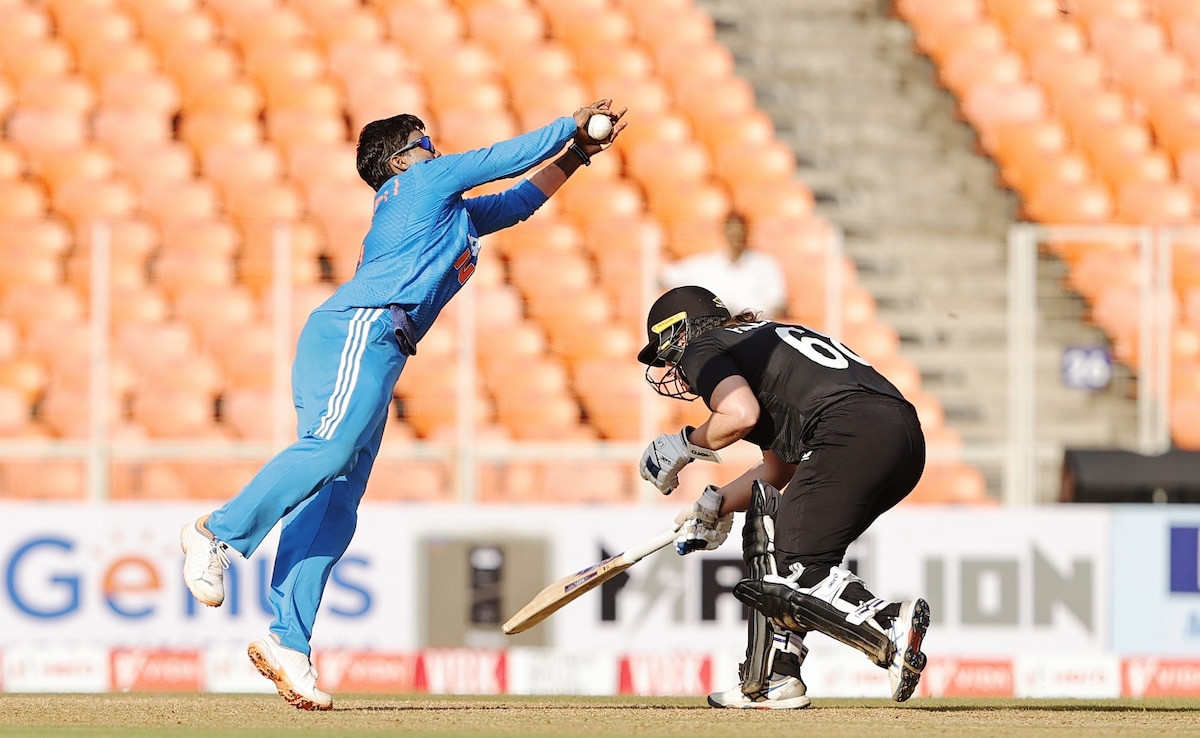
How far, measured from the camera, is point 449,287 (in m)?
6.66

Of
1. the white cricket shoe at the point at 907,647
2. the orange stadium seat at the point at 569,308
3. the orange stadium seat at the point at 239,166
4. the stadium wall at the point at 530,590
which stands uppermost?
the orange stadium seat at the point at 239,166

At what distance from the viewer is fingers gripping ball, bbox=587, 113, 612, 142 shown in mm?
6609

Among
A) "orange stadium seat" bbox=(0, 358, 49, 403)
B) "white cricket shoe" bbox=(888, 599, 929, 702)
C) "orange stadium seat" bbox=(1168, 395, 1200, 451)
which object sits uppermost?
"orange stadium seat" bbox=(0, 358, 49, 403)

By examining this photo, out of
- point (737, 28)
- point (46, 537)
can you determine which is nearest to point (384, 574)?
point (46, 537)

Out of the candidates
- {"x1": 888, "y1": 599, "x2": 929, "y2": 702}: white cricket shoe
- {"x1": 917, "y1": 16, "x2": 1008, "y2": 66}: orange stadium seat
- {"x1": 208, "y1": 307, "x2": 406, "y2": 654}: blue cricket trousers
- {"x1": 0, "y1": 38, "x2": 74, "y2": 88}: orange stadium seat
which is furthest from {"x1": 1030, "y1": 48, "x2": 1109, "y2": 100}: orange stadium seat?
{"x1": 208, "y1": 307, "x2": 406, "y2": 654}: blue cricket trousers

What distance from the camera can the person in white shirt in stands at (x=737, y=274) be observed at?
11.2 metres

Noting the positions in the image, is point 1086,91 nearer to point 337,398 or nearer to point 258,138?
point 258,138

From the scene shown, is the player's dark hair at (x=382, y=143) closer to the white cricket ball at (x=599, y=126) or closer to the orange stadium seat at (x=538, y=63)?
the white cricket ball at (x=599, y=126)

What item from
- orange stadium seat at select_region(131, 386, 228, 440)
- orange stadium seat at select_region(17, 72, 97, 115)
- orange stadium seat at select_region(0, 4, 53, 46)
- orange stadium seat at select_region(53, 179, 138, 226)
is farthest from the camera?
orange stadium seat at select_region(0, 4, 53, 46)

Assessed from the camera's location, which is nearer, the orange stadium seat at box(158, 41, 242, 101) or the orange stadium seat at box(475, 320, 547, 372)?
the orange stadium seat at box(475, 320, 547, 372)

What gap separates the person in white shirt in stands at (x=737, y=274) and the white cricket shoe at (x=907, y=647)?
514 centimetres

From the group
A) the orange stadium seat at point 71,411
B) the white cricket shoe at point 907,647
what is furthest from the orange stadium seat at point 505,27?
the white cricket shoe at point 907,647

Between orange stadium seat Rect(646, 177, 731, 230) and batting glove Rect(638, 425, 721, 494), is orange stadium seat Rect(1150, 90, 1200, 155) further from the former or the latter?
batting glove Rect(638, 425, 721, 494)

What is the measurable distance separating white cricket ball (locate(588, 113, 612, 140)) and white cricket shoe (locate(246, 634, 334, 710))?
2007mm
